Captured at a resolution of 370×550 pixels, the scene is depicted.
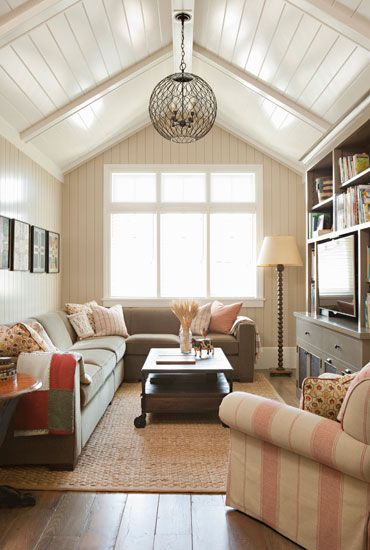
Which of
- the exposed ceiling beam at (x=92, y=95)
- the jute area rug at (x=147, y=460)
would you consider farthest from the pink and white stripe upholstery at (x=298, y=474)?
the exposed ceiling beam at (x=92, y=95)

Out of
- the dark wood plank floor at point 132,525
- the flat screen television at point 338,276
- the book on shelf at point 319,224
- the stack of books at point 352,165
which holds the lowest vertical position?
the dark wood plank floor at point 132,525

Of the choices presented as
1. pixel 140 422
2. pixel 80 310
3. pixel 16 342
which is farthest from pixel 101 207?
pixel 16 342

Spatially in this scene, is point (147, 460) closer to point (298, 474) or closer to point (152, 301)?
point (298, 474)

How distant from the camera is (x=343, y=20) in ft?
10.4

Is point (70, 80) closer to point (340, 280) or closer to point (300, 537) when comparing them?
point (340, 280)

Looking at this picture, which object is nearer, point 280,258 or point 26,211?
point 26,211

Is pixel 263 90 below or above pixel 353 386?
above

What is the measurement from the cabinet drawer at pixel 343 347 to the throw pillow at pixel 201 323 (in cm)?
197

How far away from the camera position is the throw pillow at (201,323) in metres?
5.65

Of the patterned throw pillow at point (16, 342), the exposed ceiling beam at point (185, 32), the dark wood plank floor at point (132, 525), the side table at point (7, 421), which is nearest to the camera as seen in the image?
the dark wood plank floor at point (132, 525)

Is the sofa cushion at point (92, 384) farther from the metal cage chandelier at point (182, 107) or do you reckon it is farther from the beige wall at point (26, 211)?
the metal cage chandelier at point (182, 107)

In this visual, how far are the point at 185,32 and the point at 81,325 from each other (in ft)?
10.6

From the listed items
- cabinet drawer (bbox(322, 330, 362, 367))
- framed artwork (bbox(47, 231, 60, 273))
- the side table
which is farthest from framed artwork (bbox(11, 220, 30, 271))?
cabinet drawer (bbox(322, 330, 362, 367))

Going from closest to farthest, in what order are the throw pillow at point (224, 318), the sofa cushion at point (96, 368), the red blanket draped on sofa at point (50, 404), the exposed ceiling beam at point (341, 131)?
the red blanket draped on sofa at point (50, 404) → the sofa cushion at point (96, 368) → the exposed ceiling beam at point (341, 131) → the throw pillow at point (224, 318)
